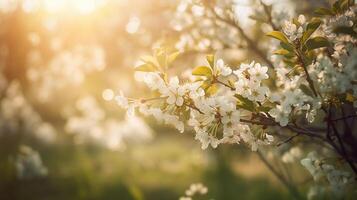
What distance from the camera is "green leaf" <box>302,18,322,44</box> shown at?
2379 millimetres

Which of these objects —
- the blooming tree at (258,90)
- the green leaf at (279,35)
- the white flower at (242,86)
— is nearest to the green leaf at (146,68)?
the blooming tree at (258,90)

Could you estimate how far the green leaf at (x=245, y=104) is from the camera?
229 cm

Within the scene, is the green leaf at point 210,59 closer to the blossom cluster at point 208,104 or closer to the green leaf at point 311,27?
the blossom cluster at point 208,104

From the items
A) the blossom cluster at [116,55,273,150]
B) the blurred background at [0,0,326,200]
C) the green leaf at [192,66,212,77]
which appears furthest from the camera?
the blurred background at [0,0,326,200]

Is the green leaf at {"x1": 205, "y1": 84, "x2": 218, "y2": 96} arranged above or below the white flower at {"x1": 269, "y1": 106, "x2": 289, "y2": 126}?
above

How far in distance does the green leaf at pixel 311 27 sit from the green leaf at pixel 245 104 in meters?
0.40

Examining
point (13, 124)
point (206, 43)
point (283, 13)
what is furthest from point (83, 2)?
point (283, 13)

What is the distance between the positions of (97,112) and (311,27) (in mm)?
9989

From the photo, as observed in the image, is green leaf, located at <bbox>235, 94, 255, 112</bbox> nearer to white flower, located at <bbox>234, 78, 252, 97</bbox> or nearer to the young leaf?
white flower, located at <bbox>234, 78, 252, 97</bbox>


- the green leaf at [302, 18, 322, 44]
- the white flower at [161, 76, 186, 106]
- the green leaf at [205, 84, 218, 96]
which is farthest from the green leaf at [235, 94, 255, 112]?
the green leaf at [302, 18, 322, 44]

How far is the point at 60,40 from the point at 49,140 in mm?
5085

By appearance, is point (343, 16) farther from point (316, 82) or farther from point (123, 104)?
point (123, 104)

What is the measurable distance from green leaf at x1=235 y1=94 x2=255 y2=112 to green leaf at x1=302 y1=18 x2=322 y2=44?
1.30 ft

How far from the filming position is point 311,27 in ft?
7.83
